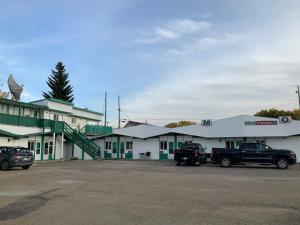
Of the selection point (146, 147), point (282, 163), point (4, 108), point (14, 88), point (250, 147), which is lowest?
point (282, 163)

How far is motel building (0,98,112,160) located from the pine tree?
76.9ft

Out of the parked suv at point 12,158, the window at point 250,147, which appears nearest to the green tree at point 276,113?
the window at point 250,147

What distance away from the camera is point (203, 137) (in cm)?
4019

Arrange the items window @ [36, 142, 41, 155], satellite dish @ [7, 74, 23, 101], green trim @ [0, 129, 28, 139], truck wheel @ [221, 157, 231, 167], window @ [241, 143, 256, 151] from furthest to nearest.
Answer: satellite dish @ [7, 74, 23, 101] < window @ [36, 142, 41, 155] < green trim @ [0, 129, 28, 139] < truck wheel @ [221, 157, 231, 167] < window @ [241, 143, 256, 151]

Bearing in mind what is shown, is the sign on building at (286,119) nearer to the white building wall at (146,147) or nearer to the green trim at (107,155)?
the white building wall at (146,147)

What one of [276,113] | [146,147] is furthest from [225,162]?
[276,113]

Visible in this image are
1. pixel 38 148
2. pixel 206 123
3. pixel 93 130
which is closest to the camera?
pixel 38 148

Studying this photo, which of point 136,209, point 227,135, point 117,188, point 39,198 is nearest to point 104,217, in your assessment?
point 136,209

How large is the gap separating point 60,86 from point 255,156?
49.6 m

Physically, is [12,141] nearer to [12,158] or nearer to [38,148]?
[38,148]

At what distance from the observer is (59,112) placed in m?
43.0

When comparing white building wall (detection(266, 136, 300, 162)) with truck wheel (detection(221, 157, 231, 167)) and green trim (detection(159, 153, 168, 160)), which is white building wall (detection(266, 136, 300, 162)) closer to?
truck wheel (detection(221, 157, 231, 167))

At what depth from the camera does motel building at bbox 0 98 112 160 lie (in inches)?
1353

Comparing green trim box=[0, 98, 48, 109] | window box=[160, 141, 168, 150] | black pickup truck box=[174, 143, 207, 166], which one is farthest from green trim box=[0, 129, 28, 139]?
window box=[160, 141, 168, 150]
